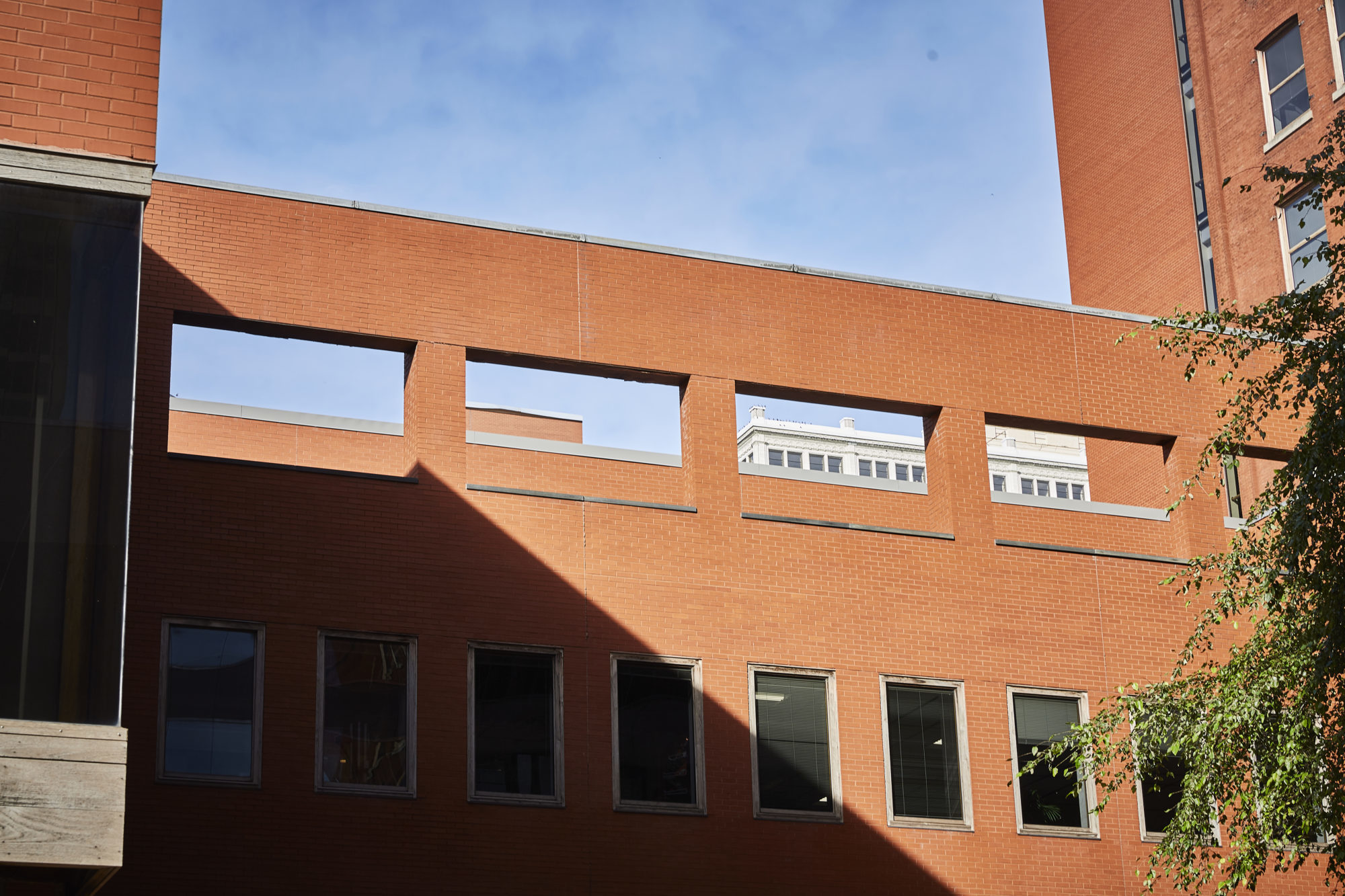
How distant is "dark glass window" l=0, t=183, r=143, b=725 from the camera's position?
387 inches

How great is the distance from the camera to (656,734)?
60.8ft

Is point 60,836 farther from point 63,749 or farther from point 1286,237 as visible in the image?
point 1286,237

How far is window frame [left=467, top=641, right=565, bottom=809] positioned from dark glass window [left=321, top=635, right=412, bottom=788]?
0.70m

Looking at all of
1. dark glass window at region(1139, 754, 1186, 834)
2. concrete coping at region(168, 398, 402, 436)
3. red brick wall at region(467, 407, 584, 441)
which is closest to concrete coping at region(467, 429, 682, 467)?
concrete coping at region(168, 398, 402, 436)

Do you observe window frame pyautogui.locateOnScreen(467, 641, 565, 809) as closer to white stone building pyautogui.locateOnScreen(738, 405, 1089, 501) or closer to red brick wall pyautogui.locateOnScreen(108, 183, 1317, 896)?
red brick wall pyautogui.locateOnScreen(108, 183, 1317, 896)

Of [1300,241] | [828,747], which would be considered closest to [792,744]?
[828,747]

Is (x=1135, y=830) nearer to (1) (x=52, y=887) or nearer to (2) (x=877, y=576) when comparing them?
(2) (x=877, y=576)

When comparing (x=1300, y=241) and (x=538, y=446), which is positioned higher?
(x=1300, y=241)

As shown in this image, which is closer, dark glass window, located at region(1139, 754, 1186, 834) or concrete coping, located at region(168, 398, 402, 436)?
dark glass window, located at region(1139, 754, 1186, 834)

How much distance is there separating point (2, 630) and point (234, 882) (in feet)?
23.9

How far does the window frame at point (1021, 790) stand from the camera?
776 inches

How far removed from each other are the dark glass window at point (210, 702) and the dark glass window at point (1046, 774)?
31.2 ft

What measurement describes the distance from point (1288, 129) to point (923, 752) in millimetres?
18974

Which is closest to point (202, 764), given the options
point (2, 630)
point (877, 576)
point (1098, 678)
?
point (2, 630)
